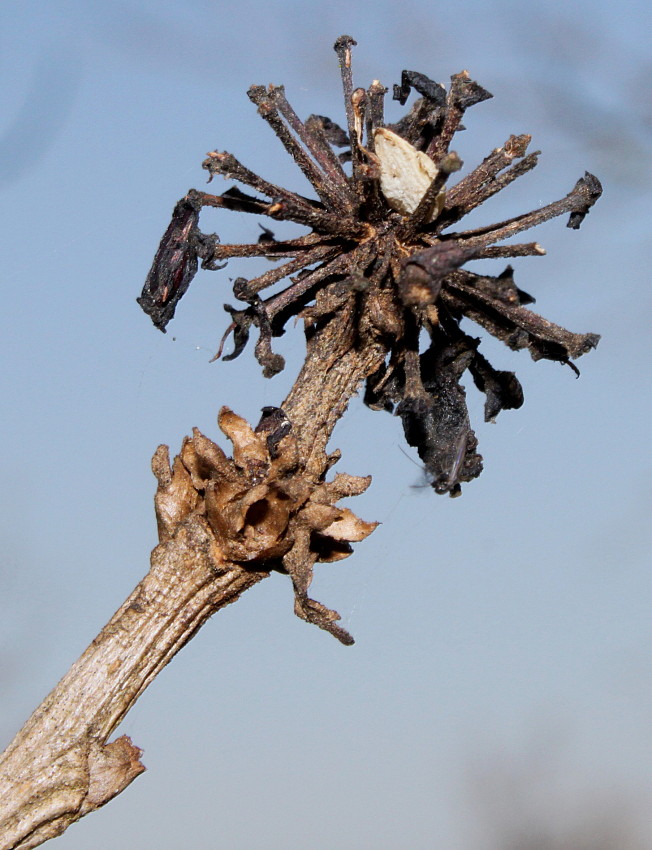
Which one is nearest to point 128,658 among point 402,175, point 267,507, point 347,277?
point 267,507

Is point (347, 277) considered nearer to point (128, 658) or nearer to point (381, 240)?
point (381, 240)

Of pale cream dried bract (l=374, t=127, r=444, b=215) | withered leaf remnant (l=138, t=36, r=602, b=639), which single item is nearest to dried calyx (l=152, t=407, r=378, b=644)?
withered leaf remnant (l=138, t=36, r=602, b=639)

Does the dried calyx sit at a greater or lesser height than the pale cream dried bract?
lesser

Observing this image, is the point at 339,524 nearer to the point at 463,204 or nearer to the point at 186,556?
the point at 186,556

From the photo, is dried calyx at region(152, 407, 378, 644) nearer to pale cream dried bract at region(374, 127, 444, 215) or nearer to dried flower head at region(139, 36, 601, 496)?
dried flower head at region(139, 36, 601, 496)

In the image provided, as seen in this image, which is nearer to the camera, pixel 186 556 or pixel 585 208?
pixel 186 556

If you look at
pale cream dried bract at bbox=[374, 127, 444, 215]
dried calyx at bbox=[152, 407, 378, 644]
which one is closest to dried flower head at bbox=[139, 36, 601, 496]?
pale cream dried bract at bbox=[374, 127, 444, 215]

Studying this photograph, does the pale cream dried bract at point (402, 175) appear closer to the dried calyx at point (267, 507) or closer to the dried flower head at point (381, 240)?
the dried flower head at point (381, 240)

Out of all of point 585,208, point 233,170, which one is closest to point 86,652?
point 233,170
